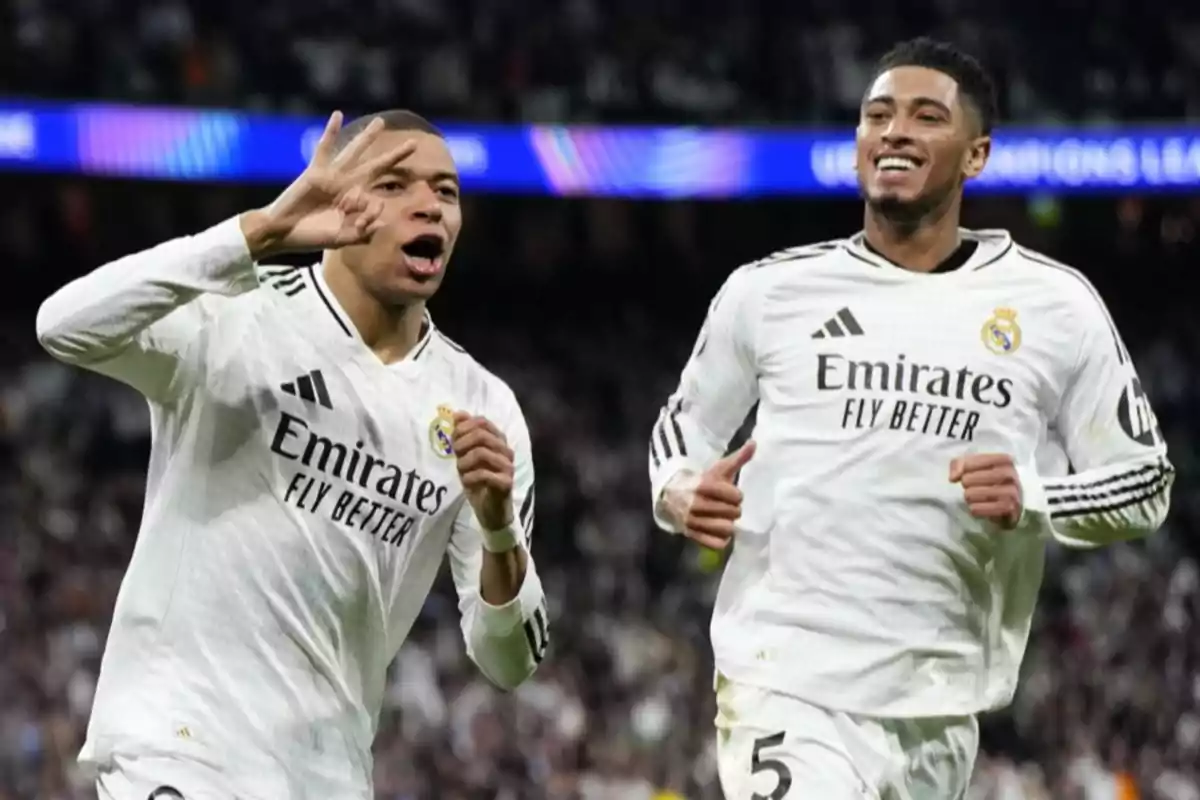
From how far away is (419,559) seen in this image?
15.5 ft

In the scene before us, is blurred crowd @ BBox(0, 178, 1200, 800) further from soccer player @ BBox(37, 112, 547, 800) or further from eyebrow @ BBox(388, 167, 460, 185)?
eyebrow @ BBox(388, 167, 460, 185)

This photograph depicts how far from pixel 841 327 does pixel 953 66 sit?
76cm

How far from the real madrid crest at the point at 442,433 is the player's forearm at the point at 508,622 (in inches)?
11.4

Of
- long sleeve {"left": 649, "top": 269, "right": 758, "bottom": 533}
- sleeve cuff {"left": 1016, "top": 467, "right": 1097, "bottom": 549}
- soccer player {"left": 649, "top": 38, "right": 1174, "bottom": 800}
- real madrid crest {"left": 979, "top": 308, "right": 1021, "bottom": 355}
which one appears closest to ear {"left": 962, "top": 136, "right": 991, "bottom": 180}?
soccer player {"left": 649, "top": 38, "right": 1174, "bottom": 800}

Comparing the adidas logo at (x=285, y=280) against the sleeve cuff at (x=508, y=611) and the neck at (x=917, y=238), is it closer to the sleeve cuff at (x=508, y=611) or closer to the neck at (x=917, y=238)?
the sleeve cuff at (x=508, y=611)

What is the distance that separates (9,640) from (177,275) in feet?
33.3

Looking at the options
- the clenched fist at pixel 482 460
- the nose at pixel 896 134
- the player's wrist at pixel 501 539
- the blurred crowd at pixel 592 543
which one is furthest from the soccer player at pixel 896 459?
the blurred crowd at pixel 592 543

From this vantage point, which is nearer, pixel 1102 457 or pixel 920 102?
pixel 1102 457

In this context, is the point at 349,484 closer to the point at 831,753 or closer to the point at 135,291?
the point at 135,291

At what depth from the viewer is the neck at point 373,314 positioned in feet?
15.6

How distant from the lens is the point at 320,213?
13.8 feet

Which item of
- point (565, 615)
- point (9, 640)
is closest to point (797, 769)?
point (9, 640)

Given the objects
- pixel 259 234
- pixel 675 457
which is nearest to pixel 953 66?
pixel 675 457

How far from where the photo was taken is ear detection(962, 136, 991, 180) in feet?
16.9
